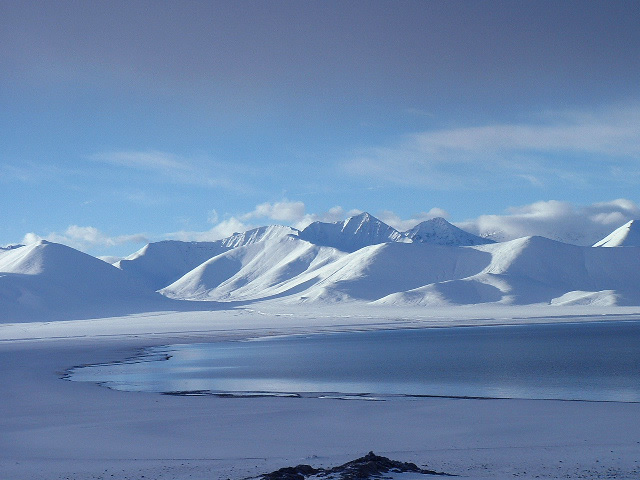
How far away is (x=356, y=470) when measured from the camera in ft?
48.7

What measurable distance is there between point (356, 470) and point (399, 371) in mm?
24941

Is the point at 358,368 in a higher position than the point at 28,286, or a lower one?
lower

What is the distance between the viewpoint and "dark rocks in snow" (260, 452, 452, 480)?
14.5 metres

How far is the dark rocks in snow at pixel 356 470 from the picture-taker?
14.5 m

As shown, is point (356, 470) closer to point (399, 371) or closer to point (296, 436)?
point (296, 436)

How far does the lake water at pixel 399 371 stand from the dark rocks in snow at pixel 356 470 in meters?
13.2

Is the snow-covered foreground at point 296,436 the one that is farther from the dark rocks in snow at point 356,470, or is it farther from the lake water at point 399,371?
the lake water at point 399,371

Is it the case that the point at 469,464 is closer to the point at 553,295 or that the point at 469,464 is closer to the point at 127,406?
the point at 127,406

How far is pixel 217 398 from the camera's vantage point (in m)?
29.5

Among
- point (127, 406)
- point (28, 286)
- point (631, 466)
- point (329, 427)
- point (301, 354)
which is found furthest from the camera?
point (28, 286)

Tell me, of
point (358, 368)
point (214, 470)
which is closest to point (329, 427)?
point (214, 470)

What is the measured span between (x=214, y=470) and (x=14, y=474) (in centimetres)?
480

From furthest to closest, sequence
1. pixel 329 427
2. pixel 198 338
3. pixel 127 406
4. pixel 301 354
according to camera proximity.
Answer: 1. pixel 198 338
2. pixel 301 354
3. pixel 127 406
4. pixel 329 427

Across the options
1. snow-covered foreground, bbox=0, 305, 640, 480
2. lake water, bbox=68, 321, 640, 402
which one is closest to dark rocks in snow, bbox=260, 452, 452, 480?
snow-covered foreground, bbox=0, 305, 640, 480
